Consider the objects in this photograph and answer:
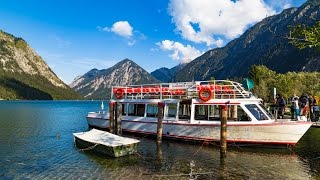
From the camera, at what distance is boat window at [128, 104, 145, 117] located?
3700 cm

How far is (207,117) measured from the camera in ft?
101

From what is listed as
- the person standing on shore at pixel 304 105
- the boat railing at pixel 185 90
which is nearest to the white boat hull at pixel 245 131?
the boat railing at pixel 185 90

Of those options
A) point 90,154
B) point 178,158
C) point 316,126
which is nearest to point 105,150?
point 90,154

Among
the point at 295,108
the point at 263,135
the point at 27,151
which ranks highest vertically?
the point at 295,108

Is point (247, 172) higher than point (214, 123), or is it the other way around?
A: point (214, 123)

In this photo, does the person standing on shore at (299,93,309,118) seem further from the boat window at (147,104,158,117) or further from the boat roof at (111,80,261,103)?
the boat window at (147,104,158,117)

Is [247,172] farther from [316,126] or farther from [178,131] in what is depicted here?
[316,126]

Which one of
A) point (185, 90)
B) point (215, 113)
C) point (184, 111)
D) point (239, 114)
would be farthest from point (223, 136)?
point (185, 90)

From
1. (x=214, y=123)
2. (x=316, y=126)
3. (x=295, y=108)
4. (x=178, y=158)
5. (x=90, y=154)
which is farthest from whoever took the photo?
(x=316, y=126)

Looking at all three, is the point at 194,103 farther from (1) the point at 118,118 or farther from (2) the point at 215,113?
(1) the point at 118,118

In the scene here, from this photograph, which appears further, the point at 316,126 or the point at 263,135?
the point at 316,126

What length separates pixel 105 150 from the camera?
86.9ft

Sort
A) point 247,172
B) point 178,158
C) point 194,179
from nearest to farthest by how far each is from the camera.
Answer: point 194,179 < point 247,172 < point 178,158

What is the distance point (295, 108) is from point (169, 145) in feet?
42.0
